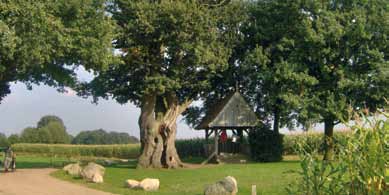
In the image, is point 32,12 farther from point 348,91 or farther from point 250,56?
point 348,91

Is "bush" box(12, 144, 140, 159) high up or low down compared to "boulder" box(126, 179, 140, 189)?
up

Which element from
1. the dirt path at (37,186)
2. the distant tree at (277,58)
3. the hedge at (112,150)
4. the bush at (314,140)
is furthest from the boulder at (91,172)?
the hedge at (112,150)

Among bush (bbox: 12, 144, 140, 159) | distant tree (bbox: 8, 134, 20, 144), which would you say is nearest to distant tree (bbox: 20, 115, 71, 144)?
distant tree (bbox: 8, 134, 20, 144)

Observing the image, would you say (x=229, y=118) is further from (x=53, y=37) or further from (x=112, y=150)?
(x=112, y=150)

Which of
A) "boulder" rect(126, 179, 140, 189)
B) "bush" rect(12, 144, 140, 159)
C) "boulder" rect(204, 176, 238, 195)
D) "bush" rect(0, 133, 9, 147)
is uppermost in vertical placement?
"bush" rect(0, 133, 9, 147)

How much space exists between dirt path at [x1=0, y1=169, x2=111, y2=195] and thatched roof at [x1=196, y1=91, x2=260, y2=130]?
1665 centimetres

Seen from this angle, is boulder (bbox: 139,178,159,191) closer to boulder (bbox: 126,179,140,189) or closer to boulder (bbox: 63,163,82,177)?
boulder (bbox: 126,179,140,189)

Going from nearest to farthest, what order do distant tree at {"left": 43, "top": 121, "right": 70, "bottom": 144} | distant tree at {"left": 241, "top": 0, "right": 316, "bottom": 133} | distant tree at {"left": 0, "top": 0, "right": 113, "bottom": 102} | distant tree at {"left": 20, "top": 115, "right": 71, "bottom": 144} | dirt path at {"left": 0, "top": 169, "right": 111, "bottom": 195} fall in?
dirt path at {"left": 0, "top": 169, "right": 111, "bottom": 195}, distant tree at {"left": 0, "top": 0, "right": 113, "bottom": 102}, distant tree at {"left": 241, "top": 0, "right": 316, "bottom": 133}, distant tree at {"left": 20, "top": 115, "right": 71, "bottom": 144}, distant tree at {"left": 43, "top": 121, "right": 70, "bottom": 144}

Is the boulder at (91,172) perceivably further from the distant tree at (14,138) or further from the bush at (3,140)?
the distant tree at (14,138)

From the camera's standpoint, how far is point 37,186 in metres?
23.8

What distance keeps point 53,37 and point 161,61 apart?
41.3 feet

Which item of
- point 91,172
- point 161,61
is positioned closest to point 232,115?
point 161,61

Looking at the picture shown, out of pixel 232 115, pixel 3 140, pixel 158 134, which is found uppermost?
pixel 232 115

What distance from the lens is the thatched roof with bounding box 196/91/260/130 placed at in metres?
42.8
